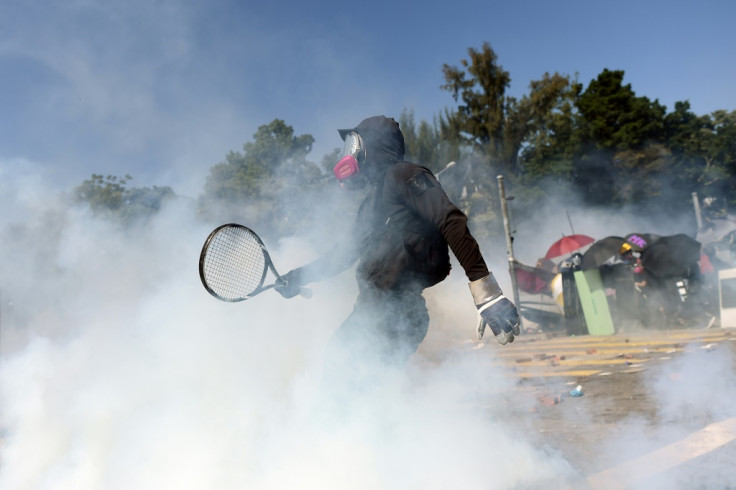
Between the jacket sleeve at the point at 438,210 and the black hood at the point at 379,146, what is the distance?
243mm

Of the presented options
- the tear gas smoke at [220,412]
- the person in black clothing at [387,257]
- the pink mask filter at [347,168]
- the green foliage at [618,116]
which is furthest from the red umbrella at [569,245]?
the green foliage at [618,116]

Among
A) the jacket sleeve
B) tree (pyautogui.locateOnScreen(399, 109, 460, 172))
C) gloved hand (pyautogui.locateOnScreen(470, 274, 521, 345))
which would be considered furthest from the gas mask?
tree (pyautogui.locateOnScreen(399, 109, 460, 172))

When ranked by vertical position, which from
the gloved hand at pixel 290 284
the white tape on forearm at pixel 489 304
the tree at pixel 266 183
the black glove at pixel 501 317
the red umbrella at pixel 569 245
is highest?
the tree at pixel 266 183

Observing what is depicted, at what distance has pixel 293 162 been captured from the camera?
13.9m

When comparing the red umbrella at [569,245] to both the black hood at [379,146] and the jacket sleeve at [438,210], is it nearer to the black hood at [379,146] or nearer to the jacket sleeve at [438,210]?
the black hood at [379,146]

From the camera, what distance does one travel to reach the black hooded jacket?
232cm

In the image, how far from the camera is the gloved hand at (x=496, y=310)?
7.36 ft

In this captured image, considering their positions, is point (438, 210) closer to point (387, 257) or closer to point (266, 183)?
point (387, 257)

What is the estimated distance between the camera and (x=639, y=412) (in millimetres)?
3945

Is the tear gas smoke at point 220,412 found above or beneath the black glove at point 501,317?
beneath

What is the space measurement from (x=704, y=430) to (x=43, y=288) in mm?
9124

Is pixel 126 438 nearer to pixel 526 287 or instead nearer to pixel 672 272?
pixel 672 272

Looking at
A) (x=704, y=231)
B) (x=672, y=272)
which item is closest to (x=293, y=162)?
(x=672, y=272)

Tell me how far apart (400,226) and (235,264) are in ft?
3.19
